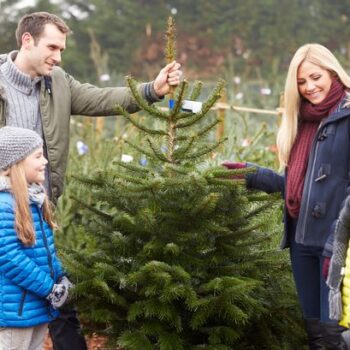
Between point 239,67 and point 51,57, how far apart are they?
20.8 meters

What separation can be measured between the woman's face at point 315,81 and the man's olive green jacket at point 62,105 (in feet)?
2.81

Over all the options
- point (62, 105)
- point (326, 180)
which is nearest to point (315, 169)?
point (326, 180)

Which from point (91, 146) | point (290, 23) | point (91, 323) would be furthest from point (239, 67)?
point (91, 323)

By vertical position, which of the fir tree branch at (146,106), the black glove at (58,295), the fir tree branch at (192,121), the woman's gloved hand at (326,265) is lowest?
the black glove at (58,295)

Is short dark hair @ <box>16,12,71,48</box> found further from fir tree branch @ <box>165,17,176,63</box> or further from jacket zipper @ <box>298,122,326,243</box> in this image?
jacket zipper @ <box>298,122,326,243</box>

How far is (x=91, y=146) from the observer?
668cm

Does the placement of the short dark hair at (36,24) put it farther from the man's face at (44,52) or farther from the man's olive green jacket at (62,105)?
the man's olive green jacket at (62,105)

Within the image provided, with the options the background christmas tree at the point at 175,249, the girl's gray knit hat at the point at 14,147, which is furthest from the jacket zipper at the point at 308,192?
the girl's gray knit hat at the point at 14,147

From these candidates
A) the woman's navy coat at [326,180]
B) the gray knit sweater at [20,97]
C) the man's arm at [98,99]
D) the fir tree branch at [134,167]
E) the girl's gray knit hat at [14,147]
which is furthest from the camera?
the man's arm at [98,99]

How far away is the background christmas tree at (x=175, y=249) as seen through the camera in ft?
10.9

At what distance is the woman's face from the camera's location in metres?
3.30

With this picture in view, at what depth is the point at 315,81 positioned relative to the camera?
10.8 ft

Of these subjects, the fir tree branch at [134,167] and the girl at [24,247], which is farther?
the fir tree branch at [134,167]

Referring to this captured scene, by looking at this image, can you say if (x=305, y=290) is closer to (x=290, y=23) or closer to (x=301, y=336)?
(x=301, y=336)
